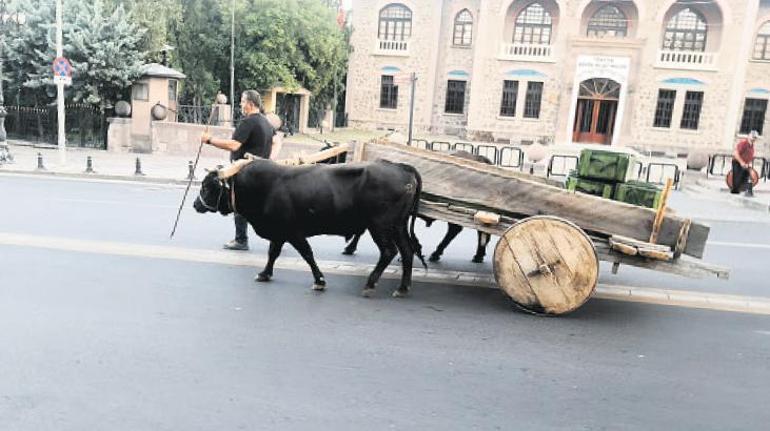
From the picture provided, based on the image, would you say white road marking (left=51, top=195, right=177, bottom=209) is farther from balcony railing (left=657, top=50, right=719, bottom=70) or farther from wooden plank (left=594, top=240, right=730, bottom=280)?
balcony railing (left=657, top=50, right=719, bottom=70)

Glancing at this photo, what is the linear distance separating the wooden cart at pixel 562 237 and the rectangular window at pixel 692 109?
34197mm

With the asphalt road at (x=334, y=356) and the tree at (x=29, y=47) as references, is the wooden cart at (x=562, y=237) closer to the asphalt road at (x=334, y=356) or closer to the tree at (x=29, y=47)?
the asphalt road at (x=334, y=356)

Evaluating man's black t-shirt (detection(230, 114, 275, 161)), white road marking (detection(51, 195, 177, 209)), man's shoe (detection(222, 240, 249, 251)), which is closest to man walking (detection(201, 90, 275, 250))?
man's black t-shirt (detection(230, 114, 275, 161))

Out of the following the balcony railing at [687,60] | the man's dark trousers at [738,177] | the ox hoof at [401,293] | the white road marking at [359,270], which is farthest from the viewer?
the balcony railing at [687,60]

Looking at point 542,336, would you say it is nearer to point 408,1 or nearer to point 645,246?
Result: point 645,246

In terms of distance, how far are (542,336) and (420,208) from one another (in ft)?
6.01

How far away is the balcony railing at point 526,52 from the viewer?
3669 cm

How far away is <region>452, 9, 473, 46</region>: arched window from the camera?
38.7 m

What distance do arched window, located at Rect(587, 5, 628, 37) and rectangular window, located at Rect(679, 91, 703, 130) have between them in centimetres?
539

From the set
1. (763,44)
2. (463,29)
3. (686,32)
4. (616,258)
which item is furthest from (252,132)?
(763,44)

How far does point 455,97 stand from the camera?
3962 cm

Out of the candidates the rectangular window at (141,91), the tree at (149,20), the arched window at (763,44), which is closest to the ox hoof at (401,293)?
the rectangular window at (141,91)

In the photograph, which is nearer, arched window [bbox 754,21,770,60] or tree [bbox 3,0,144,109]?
tree [bbox 3,0,144,109]

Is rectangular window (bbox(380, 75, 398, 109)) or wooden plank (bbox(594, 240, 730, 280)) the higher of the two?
rectangular window (bbox(380, 75, 398, 109))
